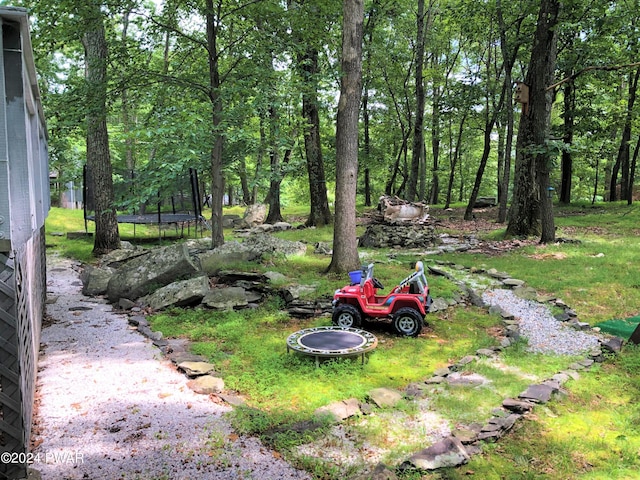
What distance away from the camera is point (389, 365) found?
4.52 metres

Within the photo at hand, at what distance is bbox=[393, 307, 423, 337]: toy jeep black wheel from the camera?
5.29 metres

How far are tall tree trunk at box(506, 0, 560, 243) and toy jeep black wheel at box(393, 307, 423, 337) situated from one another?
→ 629 cm

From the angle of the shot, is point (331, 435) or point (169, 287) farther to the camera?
point (169, 287)

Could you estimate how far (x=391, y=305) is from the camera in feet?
17.9

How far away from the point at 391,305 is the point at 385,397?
1.82 m

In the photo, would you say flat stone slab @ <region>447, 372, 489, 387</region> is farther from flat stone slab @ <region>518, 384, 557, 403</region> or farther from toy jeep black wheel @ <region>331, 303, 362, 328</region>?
toy jeep black wheel @ <region>331, 303, 362, 328</region>

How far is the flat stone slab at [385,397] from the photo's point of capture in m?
3.65

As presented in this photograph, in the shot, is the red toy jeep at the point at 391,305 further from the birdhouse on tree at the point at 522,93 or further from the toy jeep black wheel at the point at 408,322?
the birdhouse on tree at the point at 522,93

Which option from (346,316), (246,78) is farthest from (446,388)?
(246,78)

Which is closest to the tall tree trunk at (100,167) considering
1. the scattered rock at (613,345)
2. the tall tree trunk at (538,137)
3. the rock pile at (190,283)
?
the rock pile at (190,283)

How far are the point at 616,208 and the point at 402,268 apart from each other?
43.6ft

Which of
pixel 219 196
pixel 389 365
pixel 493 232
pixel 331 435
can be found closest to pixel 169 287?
pixel 219 196

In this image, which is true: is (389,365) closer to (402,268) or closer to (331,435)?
(331,435)

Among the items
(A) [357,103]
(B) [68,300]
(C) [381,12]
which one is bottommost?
(B) [68,300]
